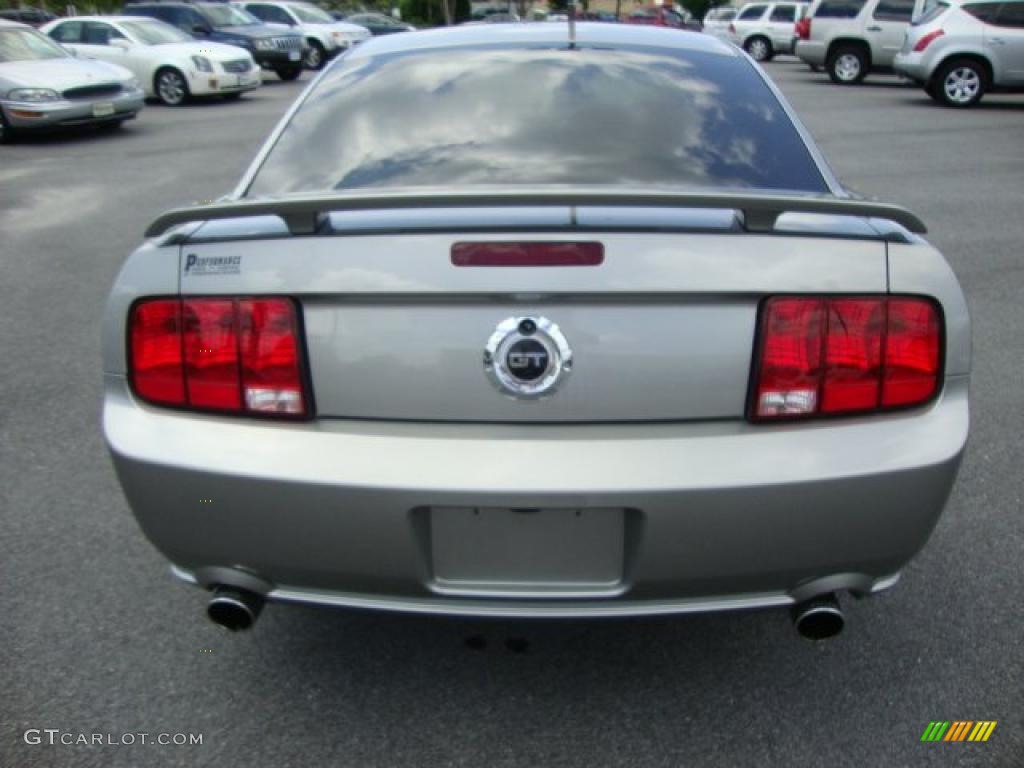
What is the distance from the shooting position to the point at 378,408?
2199 millimetres

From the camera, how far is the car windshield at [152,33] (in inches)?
706

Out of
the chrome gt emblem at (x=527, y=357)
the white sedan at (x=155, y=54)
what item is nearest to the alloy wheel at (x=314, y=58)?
the white sedan at (x=155, y=54)

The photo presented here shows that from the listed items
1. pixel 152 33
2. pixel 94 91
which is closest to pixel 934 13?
pixel 94 91

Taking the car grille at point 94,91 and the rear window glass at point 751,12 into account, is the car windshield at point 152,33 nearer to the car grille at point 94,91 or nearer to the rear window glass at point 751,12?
the car grille at point 94,91

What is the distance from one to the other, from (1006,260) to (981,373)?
264 cm

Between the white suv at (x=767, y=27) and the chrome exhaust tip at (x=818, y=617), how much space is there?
97.4ft

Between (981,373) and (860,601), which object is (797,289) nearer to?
(860,601)

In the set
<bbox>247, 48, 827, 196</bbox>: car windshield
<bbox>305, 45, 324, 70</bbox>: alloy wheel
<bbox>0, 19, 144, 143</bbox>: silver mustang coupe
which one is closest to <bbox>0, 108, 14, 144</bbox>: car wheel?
<bbox>0, 19, 144, 143</bbox>: silver mustang coupe

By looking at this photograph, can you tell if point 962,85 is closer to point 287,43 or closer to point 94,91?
point 94,91

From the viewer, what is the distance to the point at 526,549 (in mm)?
2213

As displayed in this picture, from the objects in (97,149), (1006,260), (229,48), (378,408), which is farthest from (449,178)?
(229,48)

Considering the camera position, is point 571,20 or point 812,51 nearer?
point 571,20

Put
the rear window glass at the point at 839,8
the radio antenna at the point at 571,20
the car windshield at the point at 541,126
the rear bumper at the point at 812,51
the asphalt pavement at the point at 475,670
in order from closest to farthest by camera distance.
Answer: the asphalt pavement at the point at 475,670
the car windshield at the point at 541,126
the radio antenna at the point at 571,20
the rear window glass at the point at 839,8
the rear bumper at the point at 812,51

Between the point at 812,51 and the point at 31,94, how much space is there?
15.8 meters
